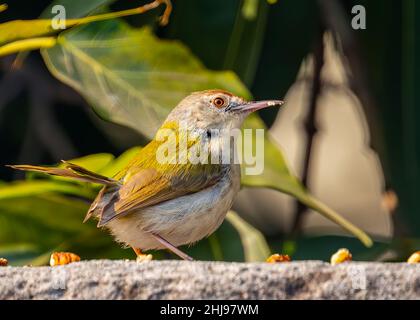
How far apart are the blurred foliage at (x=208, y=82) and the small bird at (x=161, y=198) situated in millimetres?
233

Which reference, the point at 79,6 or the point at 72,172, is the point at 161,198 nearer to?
the point at 72,172

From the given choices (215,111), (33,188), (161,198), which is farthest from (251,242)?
(33,188)

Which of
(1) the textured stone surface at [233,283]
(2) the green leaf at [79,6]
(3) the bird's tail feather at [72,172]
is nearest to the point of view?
A: (1) the textured stone surface at [233,283]

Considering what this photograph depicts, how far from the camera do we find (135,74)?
255 cm

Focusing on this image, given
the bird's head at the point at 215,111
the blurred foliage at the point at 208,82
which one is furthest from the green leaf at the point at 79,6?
the bird's head at the point at 215,111

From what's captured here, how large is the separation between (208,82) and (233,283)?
110 centimetres

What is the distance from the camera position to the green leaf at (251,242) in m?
2.46

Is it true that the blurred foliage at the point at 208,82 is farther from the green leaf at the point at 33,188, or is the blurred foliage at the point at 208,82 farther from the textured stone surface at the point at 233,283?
the textured stone surface at the point at 233,283

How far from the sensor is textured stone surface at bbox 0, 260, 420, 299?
60.3 inches

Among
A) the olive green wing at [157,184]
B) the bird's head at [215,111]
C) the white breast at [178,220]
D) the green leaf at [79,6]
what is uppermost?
the green leaf at [79,6]

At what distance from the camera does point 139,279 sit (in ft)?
5.07

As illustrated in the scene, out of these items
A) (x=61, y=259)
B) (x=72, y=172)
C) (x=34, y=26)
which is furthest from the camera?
(x=34, y=26)

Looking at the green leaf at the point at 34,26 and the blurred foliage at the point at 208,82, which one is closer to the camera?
the green leaf at the point at 34,26

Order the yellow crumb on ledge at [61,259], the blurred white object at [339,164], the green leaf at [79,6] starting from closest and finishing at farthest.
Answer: the yellow crumb on ledge at [61,259] < the green leaf at [79,6] < the blurred white object at [339,164]
